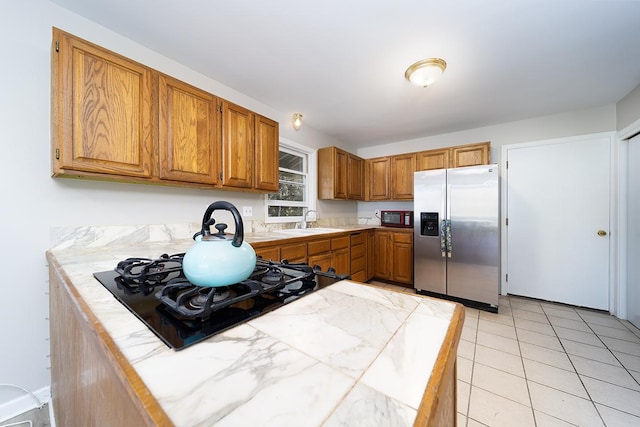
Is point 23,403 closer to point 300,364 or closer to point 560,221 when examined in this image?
point 300,364

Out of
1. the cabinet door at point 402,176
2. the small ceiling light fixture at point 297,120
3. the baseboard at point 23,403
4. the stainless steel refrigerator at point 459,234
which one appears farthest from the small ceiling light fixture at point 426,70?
the baseboard at point 23,403

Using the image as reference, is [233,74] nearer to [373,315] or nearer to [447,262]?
[373,315]

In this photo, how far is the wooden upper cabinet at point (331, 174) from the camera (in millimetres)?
3443

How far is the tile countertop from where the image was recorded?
0.28 meters

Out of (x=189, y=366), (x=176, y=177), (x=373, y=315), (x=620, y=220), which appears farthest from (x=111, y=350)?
(x=620, y=220)

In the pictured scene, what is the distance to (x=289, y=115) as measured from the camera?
3.06 metres

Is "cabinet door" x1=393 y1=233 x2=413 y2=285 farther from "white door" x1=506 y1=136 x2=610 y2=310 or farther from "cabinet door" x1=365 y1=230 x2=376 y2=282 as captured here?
"white door" x1=506 y1=136 x2=610 y2=310

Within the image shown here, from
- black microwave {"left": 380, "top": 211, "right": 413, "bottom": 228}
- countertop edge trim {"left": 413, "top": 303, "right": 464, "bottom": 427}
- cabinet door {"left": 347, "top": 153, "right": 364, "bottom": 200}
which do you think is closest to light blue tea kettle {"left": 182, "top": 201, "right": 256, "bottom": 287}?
countertop edge trim {"left": 413, "top": 303, "right": 464, "bottom": 427}

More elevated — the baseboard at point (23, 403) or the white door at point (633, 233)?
the white door at point (633, 233)

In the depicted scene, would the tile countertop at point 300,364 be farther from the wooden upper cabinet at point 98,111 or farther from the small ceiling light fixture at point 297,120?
the small ceiling light fixture at point 297,120

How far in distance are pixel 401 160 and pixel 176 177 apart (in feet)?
10.4

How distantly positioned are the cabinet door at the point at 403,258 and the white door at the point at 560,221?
4.22ft

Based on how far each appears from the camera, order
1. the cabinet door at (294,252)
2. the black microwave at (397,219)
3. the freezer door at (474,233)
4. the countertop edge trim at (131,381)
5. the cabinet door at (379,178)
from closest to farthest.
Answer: the countertop edge trim at (131,381), the cabinet door at (294,252), the freezer door at (474,233), the black microwave at (397,219), the cabinet door at (379,178)

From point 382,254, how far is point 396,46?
2.67 m
